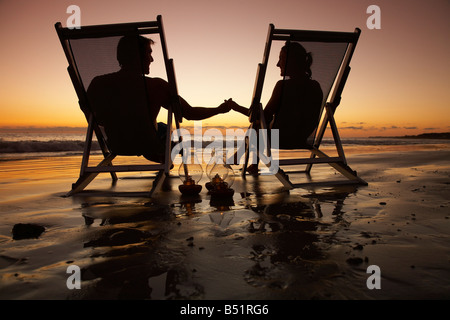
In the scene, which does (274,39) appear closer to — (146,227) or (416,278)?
(146,227)

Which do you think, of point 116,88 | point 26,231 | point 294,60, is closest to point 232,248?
point 26,231

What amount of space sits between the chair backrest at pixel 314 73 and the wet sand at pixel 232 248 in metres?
1.34

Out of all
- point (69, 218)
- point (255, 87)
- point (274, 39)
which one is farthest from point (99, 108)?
point (274, 39)

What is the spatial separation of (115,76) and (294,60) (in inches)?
93.0

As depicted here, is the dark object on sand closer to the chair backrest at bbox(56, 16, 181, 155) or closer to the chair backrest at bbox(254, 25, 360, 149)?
the chair backrest at bbox(56, 16, 181, 155)

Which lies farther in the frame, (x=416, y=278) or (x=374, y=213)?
(x=374, y=213)

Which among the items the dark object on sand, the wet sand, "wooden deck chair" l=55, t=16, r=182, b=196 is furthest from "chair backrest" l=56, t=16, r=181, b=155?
the dark object on sand

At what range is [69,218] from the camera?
8.83 ft

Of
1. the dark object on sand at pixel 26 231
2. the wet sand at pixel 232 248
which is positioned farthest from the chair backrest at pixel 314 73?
the dark object on sand at pixel 26 231

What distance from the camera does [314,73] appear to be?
424cm
